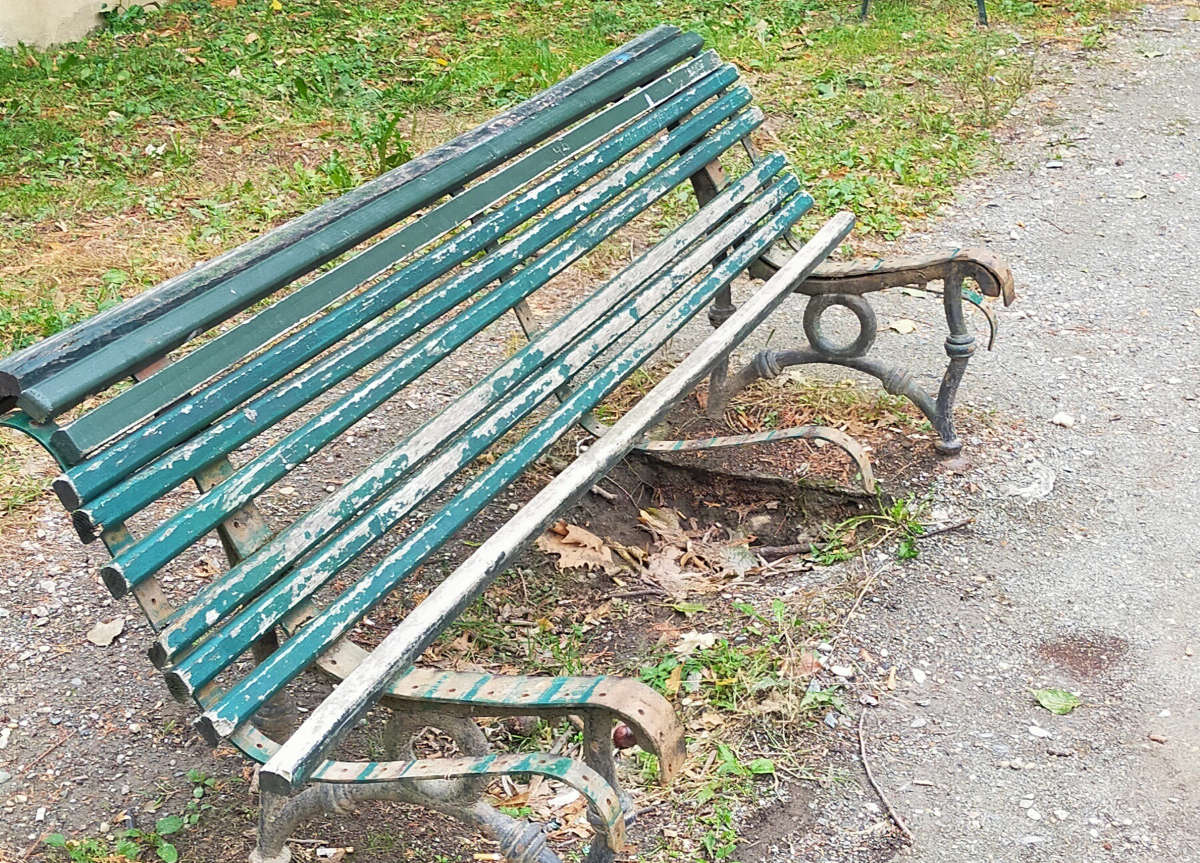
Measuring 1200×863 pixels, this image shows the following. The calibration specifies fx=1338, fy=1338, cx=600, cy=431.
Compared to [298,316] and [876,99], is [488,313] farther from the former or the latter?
[876,99]

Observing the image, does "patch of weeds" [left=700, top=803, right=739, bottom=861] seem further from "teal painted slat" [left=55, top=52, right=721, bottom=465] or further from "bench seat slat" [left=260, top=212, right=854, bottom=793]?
"teal painted slat" [left=55, top=52, right=721, bottom=465]

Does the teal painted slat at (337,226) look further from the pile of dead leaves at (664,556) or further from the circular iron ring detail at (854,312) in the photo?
the pile of dead leaves at (664,556)

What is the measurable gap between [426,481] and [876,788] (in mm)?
1118

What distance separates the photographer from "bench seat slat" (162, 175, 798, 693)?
2111 millimetres

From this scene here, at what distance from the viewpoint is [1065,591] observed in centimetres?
334

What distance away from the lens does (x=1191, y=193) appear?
222 inches

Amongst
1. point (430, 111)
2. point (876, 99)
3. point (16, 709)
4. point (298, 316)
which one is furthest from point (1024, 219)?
point (16, 709)

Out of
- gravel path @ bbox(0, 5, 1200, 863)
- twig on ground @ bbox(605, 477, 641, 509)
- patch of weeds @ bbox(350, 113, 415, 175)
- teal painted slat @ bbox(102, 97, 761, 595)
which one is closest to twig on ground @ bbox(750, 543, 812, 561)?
gravel path @ bbox(0, 5, 1200, 863)

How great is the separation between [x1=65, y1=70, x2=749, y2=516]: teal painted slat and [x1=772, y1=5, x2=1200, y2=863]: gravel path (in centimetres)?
121

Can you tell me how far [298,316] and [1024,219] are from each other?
3.77 meters

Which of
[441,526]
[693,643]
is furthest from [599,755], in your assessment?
[693,643]

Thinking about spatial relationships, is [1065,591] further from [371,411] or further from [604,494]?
[371,411]

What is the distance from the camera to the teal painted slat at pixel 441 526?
2105 millimetres

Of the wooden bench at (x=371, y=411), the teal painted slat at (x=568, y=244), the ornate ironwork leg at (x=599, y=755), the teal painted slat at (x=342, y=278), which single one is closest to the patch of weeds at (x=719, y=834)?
the wooden bench at (x=371, y=411)
